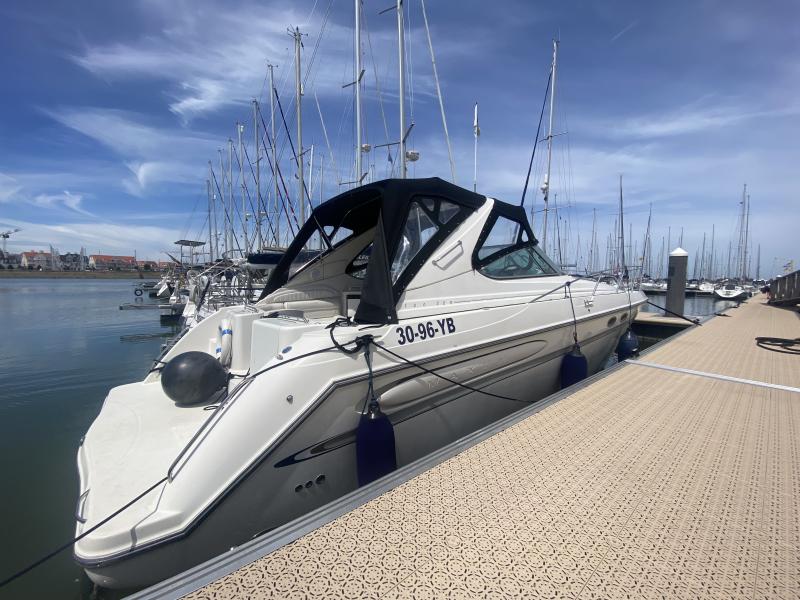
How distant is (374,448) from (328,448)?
31cm

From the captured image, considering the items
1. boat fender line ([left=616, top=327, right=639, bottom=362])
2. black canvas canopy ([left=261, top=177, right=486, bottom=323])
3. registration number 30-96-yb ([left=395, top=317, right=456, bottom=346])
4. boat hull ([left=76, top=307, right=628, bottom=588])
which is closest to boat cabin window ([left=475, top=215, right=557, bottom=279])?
black canvas canopy ([left=261, top=177, right=486, bottom=323])

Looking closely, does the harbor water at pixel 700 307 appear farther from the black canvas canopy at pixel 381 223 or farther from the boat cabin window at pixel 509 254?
the black canvas canopy at pixel 381 223

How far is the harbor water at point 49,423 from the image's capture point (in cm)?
303

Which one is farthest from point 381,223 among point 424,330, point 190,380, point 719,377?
point 719,377

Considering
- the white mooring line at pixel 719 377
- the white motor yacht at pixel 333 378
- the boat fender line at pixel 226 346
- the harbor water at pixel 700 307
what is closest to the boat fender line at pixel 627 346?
the white mooring line at pixel 719 377

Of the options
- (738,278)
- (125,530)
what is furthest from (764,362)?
(738,278)

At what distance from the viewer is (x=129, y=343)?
13.2 metres

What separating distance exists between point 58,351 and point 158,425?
11.3 m

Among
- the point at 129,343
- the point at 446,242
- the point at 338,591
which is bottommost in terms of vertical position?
the point at 129,343

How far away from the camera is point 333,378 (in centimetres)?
264

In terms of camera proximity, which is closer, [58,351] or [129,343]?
[58,351]

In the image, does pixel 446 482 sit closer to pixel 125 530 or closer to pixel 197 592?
pixel 197 592

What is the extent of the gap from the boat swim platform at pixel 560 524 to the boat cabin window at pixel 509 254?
5.58 ft

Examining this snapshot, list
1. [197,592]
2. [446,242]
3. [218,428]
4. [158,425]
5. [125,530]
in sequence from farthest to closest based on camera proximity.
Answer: [446,242] < [158,425] < [218,428] < [125,530] < [197,592]
